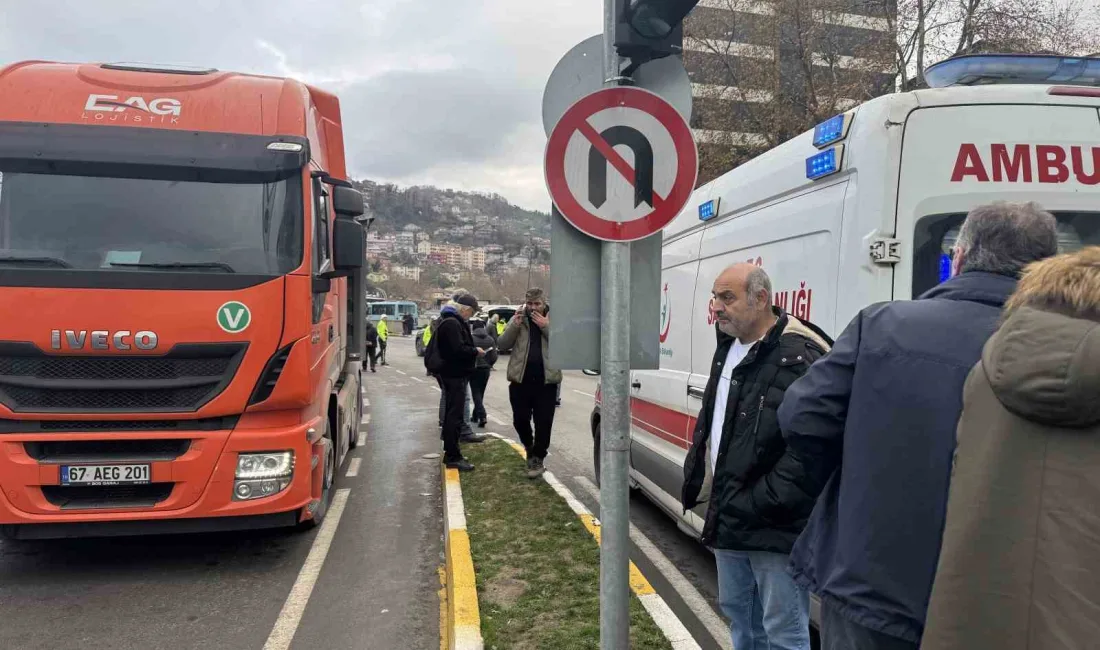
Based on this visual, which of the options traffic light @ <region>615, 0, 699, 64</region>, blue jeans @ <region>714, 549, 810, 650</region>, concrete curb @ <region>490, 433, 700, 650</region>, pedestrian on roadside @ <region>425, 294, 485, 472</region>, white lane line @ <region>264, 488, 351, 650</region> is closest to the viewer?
traffic light @ <region>615, 0, 699, 64</region>

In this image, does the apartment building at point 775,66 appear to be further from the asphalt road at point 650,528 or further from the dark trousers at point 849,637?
the dark trousers at point 849,637

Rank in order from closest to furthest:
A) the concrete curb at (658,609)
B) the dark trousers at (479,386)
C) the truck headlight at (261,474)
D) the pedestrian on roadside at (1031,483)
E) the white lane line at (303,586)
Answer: the pedestrian on roadside at (1031,483), the concrete curb at (658,609), the white lane line at (303,586), the truck headlight at (261,474), the dark trousers at (479,386)

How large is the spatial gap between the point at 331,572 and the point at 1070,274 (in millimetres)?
4645

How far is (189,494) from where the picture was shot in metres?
4.44

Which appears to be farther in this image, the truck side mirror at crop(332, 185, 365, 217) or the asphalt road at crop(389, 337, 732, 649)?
the truck side mirror at crop(332, 185, 365, 217)

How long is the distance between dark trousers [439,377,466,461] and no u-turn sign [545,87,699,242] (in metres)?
4.97

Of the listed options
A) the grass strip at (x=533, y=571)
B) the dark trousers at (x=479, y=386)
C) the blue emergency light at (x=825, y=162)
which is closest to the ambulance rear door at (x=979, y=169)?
the blue emergency light at (x=825, y=162)

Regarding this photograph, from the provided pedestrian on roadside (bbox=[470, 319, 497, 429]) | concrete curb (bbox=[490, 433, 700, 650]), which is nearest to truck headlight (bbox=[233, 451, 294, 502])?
concrete curb (bbox=[490, 433, 700, 650])

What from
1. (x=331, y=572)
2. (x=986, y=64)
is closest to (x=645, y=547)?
(x=331, y=572)

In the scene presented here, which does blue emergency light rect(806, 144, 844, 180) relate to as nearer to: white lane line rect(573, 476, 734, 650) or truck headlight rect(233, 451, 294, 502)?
white lane line rect(573, 476, 734, 650)

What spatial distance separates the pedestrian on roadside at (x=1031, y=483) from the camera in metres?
1.27

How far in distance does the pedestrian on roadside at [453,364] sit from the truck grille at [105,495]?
10.1 feet

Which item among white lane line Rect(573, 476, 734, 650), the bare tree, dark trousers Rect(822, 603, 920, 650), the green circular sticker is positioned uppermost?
the bare tree

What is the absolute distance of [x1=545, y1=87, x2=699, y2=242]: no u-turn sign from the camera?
8.23 feet
